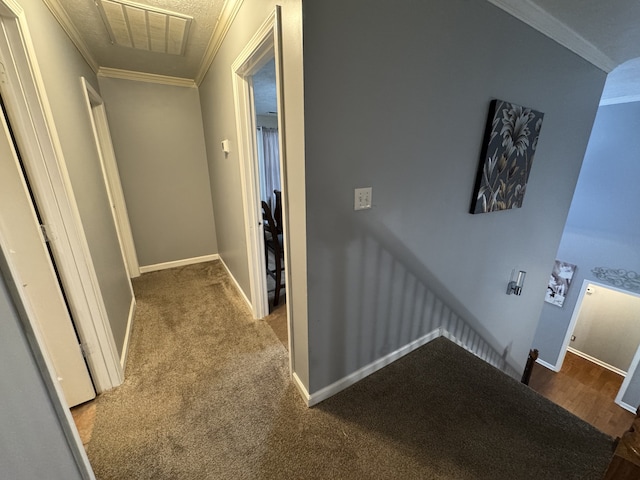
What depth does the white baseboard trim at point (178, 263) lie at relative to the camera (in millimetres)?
3365

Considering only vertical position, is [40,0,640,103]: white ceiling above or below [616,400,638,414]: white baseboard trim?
above

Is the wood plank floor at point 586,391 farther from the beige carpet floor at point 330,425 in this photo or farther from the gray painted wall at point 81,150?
the gray painted wall at point 81,150

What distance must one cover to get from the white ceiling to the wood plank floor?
4613 millimetres

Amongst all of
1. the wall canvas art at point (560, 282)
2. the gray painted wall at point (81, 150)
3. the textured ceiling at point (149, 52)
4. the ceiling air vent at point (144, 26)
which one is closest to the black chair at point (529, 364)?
the wall canvas art at point (560, 282)

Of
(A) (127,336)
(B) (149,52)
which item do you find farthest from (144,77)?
(A) (127,336)

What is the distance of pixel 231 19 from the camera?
1.70 meters

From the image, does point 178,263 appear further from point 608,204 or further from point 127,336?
point 608,204

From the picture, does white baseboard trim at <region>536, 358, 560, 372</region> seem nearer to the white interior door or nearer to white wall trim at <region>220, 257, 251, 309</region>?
white wall trim at <region>220, 257, 251, 309</region>

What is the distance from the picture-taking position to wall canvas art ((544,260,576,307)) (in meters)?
4.55

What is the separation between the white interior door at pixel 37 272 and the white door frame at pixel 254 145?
1115 millimetres

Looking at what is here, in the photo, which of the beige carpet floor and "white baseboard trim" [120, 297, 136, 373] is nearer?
the beige carpet floor

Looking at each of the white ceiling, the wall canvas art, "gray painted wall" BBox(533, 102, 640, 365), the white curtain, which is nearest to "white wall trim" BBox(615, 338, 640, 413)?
"gray painted wall" BBox(533, 102, 640, 365)

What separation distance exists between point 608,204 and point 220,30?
18.9 feet

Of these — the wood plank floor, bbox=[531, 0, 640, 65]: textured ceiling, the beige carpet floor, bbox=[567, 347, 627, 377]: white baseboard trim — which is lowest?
bbox=[567, 347, 627, 377]: white baseboard trim
